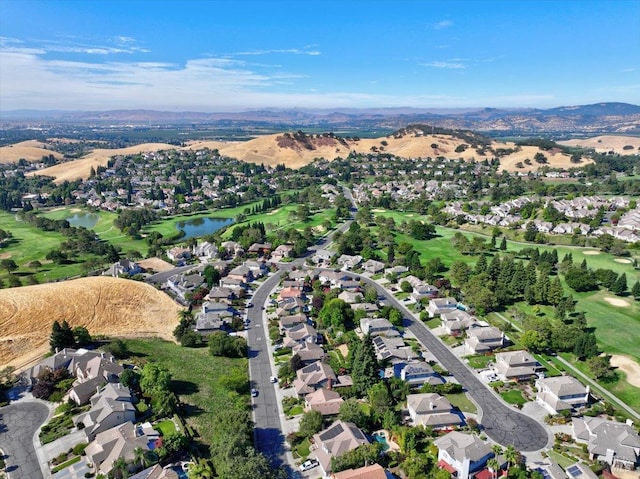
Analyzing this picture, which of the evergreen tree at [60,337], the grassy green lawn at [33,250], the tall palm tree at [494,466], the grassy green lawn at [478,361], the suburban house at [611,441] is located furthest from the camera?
the grassy green lawn at [33,250]

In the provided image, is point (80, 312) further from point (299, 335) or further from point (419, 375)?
point (419, 375)

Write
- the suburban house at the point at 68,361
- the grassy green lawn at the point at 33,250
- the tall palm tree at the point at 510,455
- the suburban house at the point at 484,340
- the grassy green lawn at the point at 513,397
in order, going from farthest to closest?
the grassy green lawn at the point at 33,250 < the suburban house at the point at 484,340 < the suburban house at the point at 68,361 < the grassy green lawn at the point at 513,397 < the tall palm tree at the point at 510,455

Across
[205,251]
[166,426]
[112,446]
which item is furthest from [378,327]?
[205,251]

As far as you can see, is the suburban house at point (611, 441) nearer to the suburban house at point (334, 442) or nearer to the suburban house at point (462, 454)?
the suburban house at point (462, 454)

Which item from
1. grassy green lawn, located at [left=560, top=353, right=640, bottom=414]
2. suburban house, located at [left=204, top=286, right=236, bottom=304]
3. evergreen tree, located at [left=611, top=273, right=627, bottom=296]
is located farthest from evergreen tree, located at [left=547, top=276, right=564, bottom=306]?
suburban house, located at [left=204, top=286, right=236, bottom=304]

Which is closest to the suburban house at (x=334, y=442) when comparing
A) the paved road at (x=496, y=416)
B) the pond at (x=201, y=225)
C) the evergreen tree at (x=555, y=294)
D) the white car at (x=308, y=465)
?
the white car at (x=308, y=465)
